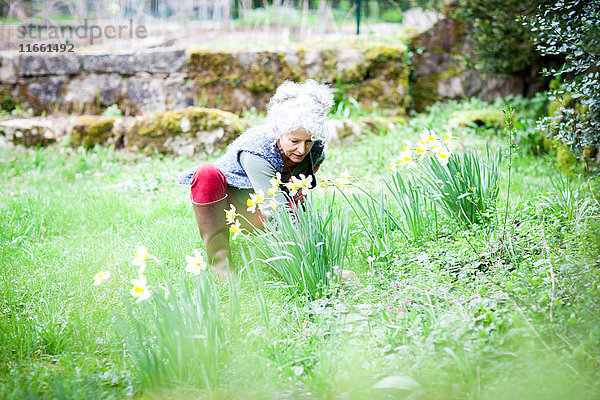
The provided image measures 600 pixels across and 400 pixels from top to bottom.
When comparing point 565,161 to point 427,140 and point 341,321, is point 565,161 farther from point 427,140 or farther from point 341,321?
point 341,321

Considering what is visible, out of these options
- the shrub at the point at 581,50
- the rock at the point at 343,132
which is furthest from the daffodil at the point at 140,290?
the rock at the point at 343,132

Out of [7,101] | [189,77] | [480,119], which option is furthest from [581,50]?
[7,101]

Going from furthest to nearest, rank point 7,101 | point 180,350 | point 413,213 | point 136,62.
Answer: point 7,101 → point 136,62 → point 413,213 → point 180,350

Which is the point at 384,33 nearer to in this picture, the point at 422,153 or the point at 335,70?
the point at 335,70

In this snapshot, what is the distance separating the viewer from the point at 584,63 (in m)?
2.45

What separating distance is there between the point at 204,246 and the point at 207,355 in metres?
1.31

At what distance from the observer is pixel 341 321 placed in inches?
76.4

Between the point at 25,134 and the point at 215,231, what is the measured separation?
4.46 meters

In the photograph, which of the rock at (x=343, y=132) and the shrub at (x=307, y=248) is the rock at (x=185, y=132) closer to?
the rock at (x=343, y=132)

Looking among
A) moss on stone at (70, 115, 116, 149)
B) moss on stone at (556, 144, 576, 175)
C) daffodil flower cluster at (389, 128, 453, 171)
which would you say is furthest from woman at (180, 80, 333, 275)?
moss on stone at (70, 115, 116, 149)

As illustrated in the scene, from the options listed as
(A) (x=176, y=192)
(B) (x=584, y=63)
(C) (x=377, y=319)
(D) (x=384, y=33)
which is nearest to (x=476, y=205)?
(B) (x=584, y=63)

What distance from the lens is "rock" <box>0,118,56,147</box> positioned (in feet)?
19.7

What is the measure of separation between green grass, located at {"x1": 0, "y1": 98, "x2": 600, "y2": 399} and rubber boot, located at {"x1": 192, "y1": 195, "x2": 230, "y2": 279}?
17 cm

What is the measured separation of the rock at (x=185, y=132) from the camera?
553 cm
